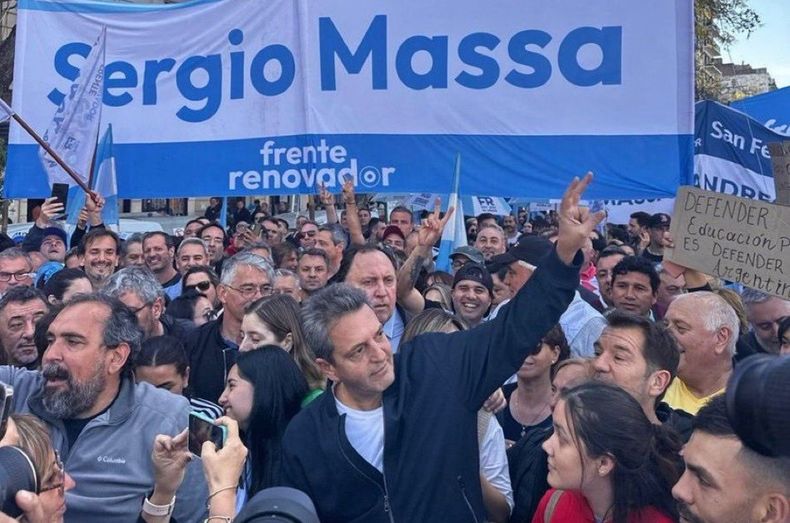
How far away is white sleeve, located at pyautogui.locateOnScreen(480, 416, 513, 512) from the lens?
3.21 metres

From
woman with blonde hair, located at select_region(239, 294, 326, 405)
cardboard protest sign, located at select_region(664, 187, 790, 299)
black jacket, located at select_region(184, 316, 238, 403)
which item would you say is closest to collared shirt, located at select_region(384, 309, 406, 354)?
black jacket, located at select_region(184, 316, 238, 403)

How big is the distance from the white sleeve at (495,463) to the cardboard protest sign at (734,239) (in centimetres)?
99

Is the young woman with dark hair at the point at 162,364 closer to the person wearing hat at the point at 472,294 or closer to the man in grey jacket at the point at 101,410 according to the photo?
the man in grey jacket at the point at 101,410

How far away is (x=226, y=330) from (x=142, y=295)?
0.47m

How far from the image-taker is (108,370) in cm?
338

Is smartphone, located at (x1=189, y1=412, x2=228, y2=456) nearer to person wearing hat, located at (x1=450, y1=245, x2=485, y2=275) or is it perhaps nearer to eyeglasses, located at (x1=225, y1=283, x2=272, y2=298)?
eyeglasses, located at (x1=225, y1=283, x2=272, y2=298)

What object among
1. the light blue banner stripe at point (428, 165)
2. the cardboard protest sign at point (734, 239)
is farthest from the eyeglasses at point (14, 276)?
the cardboard protest sign at point (734, 239)

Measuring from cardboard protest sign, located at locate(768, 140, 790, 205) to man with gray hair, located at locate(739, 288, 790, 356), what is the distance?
1342mm

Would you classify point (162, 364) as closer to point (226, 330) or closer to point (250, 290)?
point (226, 330)

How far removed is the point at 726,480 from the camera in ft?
6.86

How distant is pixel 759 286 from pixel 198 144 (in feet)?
17.2

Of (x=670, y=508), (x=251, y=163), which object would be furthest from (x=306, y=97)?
(x=670, y=508)

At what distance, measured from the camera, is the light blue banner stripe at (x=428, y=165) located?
6602 mm

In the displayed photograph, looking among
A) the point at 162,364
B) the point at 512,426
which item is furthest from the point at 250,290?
the point at 512,426
